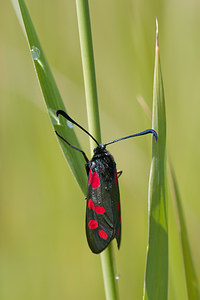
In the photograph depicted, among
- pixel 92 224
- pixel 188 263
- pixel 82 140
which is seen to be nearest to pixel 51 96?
pixel 92 224

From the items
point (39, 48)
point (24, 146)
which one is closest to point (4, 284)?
point (24, 146)

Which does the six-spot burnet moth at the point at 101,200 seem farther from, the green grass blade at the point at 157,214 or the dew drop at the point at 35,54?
the dew drop at the point at 35,54

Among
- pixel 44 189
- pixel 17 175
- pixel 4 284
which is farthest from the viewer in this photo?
pixel 17 175

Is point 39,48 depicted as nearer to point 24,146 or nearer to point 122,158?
point 24,146

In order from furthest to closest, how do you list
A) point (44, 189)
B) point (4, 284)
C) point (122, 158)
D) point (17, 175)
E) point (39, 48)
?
1. point (122, 158)
2. point (17, 175)
3. point (44, 189)
4. point (4, 284)
5. point (39, 48)

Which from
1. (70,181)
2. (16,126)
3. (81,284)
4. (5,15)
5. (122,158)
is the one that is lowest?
(81,284)

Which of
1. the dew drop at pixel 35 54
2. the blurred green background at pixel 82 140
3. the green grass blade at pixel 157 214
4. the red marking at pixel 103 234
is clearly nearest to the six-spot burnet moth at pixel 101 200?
the red marking at pixel 103 234

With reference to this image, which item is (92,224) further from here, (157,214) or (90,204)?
(157,214)
